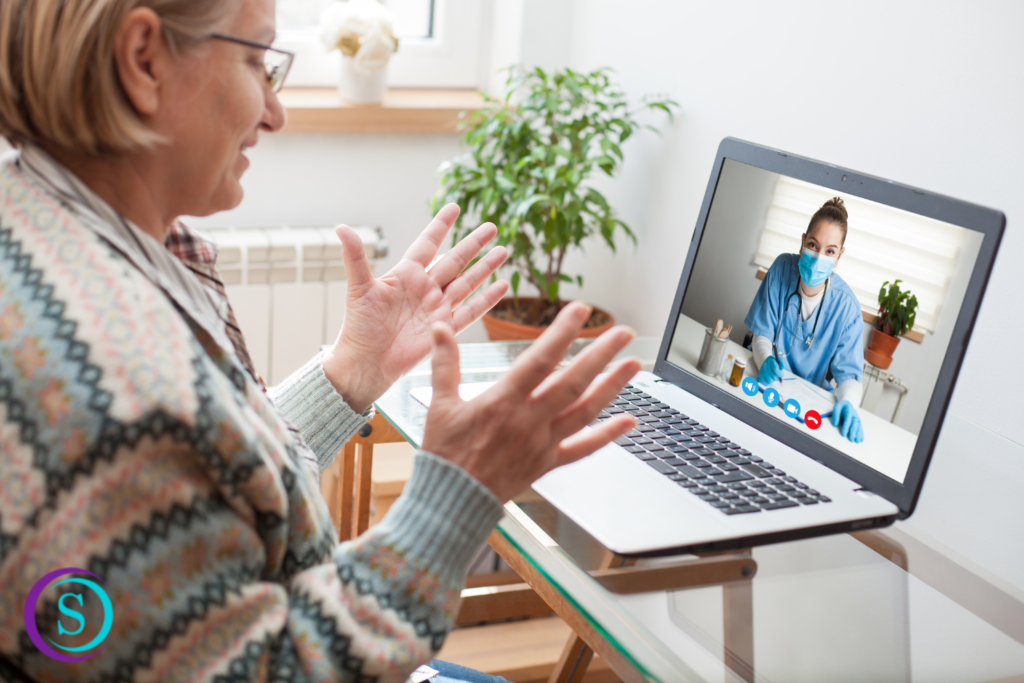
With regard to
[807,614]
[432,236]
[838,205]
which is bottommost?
[807,614]

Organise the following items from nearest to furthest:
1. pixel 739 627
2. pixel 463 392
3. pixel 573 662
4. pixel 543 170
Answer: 1. pixel 739 627
2. pixel 463 392
3. pixel 573 662
4. pixel 543 170

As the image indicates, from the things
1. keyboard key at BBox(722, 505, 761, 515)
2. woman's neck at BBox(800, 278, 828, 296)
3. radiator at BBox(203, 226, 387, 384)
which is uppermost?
Answer: woman's neck at BBox(800, 278, 828, 296)

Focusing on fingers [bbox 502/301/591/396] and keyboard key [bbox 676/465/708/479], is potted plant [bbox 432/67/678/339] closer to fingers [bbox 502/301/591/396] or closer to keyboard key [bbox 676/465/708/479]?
keyboard key [bbox 676/465/708/479]

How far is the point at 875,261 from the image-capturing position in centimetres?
85

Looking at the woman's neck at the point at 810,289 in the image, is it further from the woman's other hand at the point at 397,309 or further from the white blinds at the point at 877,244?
the woman's other hand at the point at 397,309

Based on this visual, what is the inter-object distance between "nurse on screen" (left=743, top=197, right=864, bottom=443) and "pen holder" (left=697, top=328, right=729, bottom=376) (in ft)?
0.22

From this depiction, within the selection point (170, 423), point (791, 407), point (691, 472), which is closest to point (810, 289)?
point (791, 407)

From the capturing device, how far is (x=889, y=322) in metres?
0.84

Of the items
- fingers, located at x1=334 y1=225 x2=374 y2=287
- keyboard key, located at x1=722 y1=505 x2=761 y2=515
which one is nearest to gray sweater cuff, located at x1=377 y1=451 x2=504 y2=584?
keyboard key, located at x1=722 y1=505 x2=761 y2=515

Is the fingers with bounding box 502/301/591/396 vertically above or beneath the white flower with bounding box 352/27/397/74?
beneath

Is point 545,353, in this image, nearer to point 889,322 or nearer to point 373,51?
point 889,322

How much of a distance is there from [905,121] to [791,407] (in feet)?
1.59

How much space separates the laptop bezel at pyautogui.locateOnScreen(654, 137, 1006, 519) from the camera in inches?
30.0

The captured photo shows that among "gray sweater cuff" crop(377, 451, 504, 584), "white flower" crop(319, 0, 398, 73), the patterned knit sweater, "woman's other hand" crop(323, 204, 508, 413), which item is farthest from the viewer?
"white flower" crop(319, 0, 398, 73)
